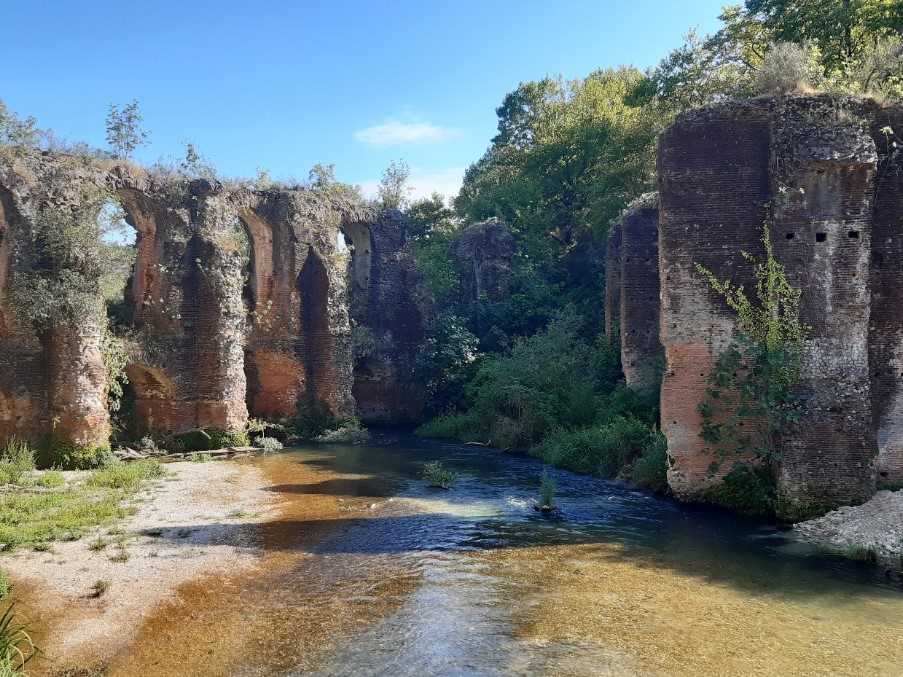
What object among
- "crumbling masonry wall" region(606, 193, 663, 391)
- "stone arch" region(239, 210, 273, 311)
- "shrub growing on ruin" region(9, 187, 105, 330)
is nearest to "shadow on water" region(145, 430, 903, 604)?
"crumbling masonry wall" region(606, 193, 663, 391)

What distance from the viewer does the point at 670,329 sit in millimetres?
11859

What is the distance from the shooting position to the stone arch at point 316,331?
75.3ft

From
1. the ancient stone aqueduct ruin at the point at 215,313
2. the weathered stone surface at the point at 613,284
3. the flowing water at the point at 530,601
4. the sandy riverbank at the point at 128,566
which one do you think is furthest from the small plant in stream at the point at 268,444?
the weathered stone surface at the point at 613,284

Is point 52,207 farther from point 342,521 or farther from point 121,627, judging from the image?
point 121,627

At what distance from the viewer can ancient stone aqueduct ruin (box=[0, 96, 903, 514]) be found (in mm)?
10594

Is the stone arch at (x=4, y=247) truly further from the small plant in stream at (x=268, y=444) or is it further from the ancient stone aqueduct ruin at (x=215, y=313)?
the small plant in stream at (x=268, y=444)

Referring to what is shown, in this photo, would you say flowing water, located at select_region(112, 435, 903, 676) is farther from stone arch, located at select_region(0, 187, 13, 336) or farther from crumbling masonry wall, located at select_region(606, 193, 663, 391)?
stone arch, located at select_region(0, 187, 13, 336)

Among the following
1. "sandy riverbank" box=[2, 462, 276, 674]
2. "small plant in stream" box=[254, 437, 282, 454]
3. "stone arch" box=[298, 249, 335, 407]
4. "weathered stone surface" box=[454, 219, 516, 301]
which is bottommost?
"small plant in stream" box=[254, 437, 282, 454]

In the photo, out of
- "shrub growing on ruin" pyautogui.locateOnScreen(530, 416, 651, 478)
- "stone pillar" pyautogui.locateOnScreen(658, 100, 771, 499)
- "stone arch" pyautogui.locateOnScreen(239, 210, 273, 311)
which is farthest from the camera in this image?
"stone arch" pyautogui.locateOnScreen(239, 210, 273, 311)

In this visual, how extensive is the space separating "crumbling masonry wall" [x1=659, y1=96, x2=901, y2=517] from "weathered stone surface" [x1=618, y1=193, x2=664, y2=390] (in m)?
6.60

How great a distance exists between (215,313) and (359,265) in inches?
329

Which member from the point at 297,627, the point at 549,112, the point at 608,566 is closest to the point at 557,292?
the point at 549,112

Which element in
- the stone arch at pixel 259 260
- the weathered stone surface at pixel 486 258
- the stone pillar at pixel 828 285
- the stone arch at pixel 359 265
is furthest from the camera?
the weathered stone surface at pixel 486 258

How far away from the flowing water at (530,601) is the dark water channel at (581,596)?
0.08ft
